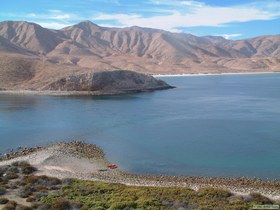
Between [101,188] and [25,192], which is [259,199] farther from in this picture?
[25,192]

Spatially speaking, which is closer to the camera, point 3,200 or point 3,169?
point 3,200

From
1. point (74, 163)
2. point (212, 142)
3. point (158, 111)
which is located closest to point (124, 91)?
point (158, 111)

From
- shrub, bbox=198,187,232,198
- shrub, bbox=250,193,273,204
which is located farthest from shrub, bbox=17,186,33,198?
shrub, bbox=250,193,273,204

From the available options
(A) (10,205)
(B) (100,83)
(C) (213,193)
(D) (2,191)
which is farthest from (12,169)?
(B) (100,83)

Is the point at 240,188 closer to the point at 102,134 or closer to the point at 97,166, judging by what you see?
the point at 97,166

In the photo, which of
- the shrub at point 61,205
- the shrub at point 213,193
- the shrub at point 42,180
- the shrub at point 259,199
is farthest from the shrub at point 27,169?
the shrub at point 259,199
